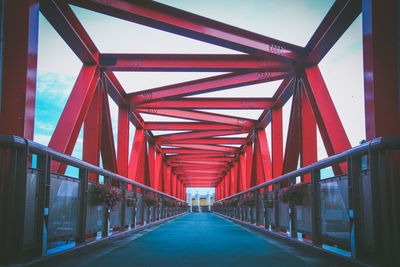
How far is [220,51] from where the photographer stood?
44.8 ft

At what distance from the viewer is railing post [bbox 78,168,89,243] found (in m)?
7.63

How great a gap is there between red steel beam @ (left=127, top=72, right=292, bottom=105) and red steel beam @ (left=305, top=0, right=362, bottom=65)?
7.96 ft

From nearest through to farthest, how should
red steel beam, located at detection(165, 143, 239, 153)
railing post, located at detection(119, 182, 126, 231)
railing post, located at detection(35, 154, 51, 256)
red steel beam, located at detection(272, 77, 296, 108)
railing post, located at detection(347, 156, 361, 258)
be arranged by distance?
1. railing post, located at detection(347, 156, 361, 258)
2. railing post, located at detection(35, 154, 51, 256)
3. railing post, located at detection(119, 182, 126, 231)
4. red steel beam, located at detection(272, 77, 296, 108)
5. red steel beam, located at detection(165, 143, 239, 153)

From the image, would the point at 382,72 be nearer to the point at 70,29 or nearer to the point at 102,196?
the point at 102,196

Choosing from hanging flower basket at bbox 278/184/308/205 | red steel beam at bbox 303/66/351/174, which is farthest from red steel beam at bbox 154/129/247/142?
hanging flower basket at bbox 278/184/308/205

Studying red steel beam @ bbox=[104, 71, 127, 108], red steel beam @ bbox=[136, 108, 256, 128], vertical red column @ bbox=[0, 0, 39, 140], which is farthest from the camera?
red steel beam @ bbox=[136, 108, 256, 128]

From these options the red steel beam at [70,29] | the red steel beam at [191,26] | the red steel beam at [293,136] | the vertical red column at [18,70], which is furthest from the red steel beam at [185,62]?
the vertical red column at [18,70]

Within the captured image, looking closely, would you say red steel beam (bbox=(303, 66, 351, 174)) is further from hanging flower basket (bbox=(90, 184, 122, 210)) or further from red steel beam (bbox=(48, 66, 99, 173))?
red steel beam (bbox=(48, 66, 99, 173))

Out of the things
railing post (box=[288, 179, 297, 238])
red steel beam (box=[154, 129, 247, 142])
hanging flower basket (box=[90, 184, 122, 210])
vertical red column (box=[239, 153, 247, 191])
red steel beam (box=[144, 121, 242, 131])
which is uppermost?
red steel beam (box=[144, 121, 242, 131])

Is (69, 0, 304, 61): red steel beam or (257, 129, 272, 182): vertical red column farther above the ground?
(69, 0, 304, 61): red steel beam

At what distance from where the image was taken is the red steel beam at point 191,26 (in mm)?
9844

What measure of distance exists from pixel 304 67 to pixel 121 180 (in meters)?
6.74

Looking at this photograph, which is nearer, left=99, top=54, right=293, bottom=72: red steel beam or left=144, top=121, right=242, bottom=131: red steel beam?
left=99, top=54, right=293, bottom=72: red steel beam

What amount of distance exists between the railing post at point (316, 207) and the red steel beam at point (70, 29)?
6.85 metres
